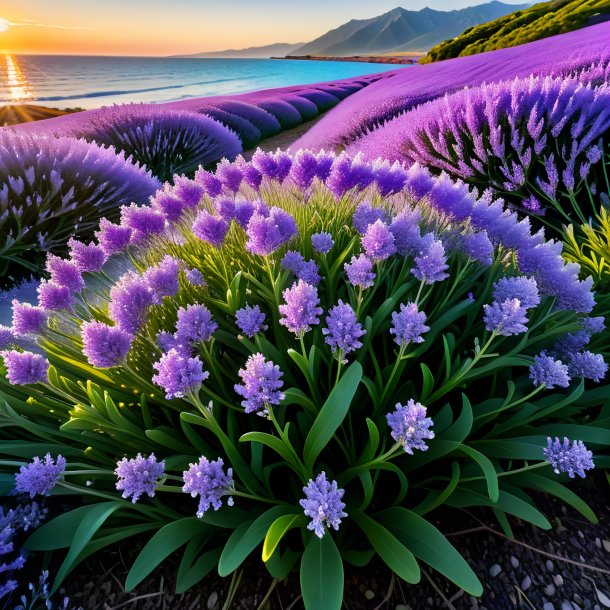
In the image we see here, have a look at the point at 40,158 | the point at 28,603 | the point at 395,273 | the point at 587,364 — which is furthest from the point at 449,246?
the point at 40,158

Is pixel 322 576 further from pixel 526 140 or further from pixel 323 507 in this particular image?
pixel 526 140

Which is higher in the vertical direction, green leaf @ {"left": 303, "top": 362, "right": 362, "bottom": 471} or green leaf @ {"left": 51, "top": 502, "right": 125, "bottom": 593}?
green leaf @ {"left": 303, "top": 362, "right": 362, "bottom": 471}

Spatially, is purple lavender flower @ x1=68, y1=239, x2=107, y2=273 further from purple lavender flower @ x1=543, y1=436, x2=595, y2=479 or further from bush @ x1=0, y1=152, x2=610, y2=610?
purple lavender flower @ x1=543, y1=436, x2=595, y2=479

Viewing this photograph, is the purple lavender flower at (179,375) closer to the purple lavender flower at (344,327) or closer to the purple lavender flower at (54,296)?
the purple lavender flower at (344,327)

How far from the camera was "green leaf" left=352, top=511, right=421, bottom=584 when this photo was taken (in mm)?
1036

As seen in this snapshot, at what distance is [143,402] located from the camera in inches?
55.6

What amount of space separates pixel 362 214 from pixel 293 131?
1375cm

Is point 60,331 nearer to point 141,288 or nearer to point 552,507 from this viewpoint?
point 141,288

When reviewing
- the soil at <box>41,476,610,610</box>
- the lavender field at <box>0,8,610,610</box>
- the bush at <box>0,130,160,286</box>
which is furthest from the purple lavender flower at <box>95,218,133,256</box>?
the bush at <box>0,130,160,286</box>

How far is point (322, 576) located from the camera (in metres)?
1.09

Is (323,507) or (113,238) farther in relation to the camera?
(113,238)

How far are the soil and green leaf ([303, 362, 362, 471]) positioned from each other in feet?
1.55

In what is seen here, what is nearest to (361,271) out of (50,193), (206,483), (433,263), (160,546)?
(433,263)

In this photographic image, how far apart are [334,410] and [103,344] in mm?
595
